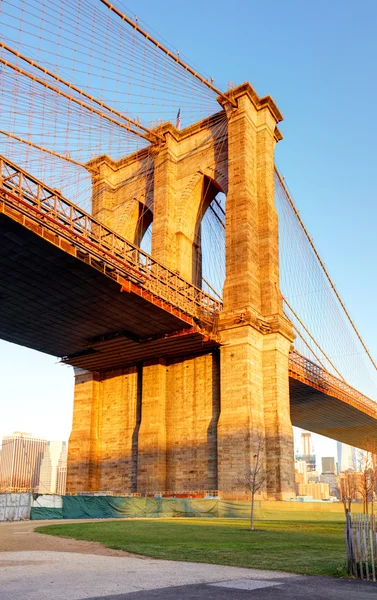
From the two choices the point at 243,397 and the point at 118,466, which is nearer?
the point at 243,397

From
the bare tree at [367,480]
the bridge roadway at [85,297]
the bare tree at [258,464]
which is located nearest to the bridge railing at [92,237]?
the bridge roadway at [85,297]

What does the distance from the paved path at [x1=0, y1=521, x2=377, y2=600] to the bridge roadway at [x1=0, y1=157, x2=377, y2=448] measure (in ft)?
60.0

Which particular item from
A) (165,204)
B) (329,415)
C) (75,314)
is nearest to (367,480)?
(329,415)

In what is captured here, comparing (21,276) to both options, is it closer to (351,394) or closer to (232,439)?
(232,439)

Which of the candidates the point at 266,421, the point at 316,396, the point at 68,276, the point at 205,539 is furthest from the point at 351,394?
the point at 205,539

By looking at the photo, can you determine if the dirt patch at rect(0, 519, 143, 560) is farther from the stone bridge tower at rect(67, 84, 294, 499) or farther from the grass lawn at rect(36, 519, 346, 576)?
the stone bridge tower at rect(67, 84, 294, 499)

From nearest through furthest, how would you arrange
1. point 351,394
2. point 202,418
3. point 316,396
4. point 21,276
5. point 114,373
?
point 21,276
point 202,418
point 114,373
point 316,396
point 351,394

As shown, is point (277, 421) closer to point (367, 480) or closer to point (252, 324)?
point (252, 324)

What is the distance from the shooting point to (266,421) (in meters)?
40.2

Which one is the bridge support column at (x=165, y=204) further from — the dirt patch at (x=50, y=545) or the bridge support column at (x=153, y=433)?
the dirt patch at (x=50, y=545)

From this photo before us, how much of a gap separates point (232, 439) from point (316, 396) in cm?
2405

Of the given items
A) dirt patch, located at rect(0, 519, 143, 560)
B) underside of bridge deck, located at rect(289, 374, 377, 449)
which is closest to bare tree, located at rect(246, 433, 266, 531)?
underside of bridge deck, located at rect(289, 374, 377, 449)

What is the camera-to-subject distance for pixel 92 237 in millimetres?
32219

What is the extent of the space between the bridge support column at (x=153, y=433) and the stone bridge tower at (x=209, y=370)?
0.08 meters
